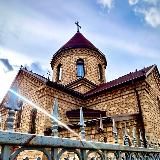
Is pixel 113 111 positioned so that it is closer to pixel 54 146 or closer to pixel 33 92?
pixel 33 92

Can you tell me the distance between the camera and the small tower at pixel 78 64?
699 inches

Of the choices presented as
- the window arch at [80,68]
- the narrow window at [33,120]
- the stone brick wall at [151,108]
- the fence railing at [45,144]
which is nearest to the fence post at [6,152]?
the fence railing at [45,144]

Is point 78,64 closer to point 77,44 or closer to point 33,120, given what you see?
point 77,44

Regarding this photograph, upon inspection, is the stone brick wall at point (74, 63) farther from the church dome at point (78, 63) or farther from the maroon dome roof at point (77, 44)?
the maroon dome roof at point (77, 44)

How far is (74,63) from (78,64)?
0.42m

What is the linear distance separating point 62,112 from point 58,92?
1.25 meters

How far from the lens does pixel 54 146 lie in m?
2.14

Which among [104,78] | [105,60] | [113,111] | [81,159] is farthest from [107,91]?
[81,159]

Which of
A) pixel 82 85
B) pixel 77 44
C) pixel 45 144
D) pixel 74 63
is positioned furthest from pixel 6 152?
pixel 77 44

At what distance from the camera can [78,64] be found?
1822 centimetres

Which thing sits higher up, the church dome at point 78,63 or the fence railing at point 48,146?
the church dome at point 78,63

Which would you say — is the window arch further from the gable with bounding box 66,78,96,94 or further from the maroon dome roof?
the maroon dome roof

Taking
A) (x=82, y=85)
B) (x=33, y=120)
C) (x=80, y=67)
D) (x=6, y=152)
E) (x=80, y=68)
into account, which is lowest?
(x=6, y=152)

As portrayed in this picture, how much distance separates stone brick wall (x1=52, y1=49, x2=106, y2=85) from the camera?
17750 millimetres
